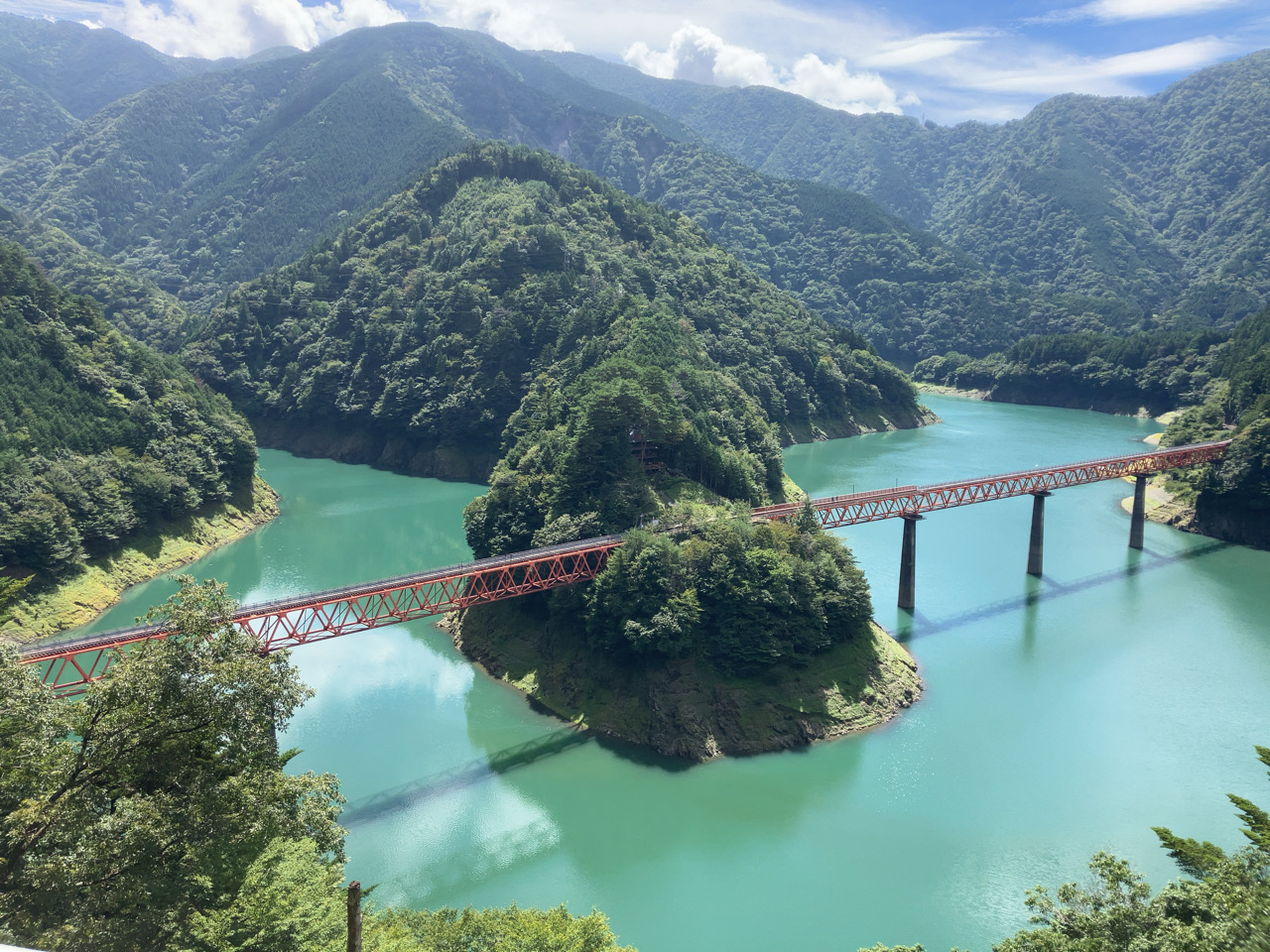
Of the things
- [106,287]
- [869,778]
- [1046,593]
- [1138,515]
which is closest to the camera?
[869,778]

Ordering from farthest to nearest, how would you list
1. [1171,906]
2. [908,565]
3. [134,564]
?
[134,564] < [908,565] < [1171,906]

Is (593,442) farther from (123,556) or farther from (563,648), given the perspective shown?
(123,556)

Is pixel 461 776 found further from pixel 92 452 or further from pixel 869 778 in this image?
pixel 92 452

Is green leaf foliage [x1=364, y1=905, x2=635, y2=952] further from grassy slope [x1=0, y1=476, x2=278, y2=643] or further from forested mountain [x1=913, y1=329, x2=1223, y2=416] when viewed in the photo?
forested mountain [x1=913, y1=329, x2=1223, y2=416]

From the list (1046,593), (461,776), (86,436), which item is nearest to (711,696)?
(461,776)

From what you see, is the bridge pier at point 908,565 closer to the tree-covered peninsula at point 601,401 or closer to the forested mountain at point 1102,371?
the tree-covered peninsula at point 601,401

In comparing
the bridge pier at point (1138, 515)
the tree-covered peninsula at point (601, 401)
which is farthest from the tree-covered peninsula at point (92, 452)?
the bridge pier at point (1138, 515)

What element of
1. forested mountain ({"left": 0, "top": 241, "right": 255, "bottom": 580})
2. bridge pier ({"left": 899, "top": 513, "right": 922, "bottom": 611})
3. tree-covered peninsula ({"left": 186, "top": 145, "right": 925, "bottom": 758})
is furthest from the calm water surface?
forested mountain ({"left": 0, "top": 241, "right": 255, "bottom": 580})
